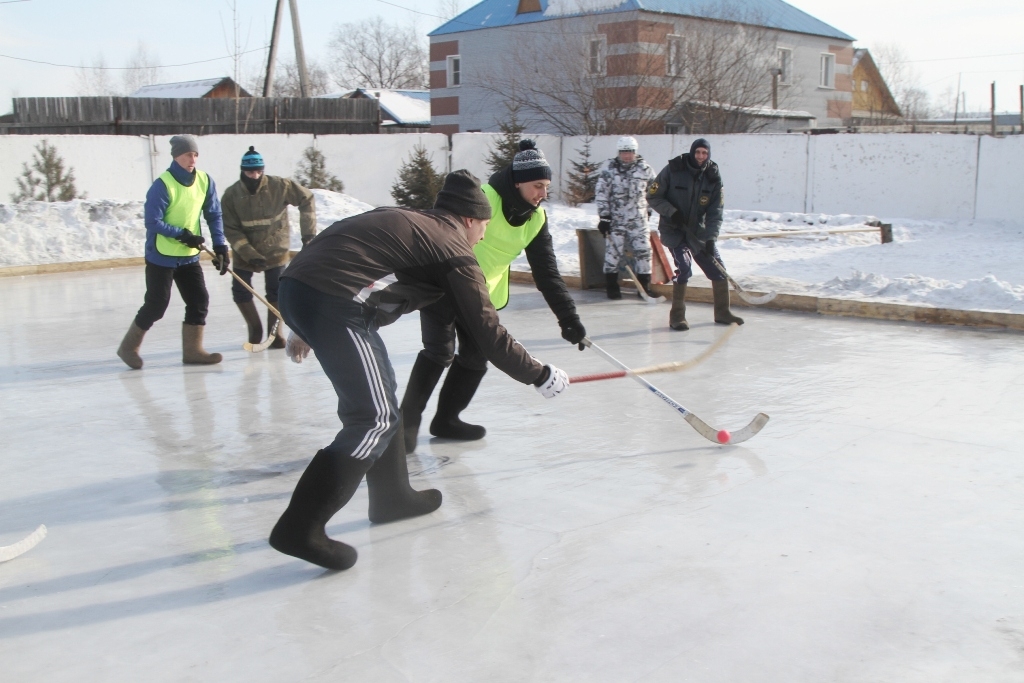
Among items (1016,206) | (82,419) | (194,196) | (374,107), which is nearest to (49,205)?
(194,196)

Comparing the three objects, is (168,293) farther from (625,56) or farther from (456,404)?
(625,56)

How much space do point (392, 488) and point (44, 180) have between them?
15739 millimetres

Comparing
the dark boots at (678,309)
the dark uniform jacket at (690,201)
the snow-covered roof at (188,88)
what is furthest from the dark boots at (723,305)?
the snow-covered roof at (188,88)

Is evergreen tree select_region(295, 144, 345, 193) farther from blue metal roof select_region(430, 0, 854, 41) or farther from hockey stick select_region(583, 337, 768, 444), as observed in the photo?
hockey stick select_region(583, 337, 768, 444)

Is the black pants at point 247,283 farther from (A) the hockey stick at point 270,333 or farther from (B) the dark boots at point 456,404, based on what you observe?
(B) the dark boots at point 456,404

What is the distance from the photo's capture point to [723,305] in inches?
322

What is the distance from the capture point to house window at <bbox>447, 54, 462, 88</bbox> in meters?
39.1

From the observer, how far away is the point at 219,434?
5.18m

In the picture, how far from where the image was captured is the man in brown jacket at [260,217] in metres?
7.16

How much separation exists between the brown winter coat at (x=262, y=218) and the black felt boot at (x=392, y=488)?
3.74 meters

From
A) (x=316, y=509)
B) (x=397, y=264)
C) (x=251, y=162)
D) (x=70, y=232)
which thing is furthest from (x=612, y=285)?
(x=70, y=232)

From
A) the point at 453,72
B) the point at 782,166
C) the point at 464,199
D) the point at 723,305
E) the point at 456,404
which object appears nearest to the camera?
the point at 464,199

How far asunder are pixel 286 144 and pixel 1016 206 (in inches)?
549

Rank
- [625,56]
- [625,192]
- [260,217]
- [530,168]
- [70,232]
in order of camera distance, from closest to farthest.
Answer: [530,168], [260,217], [625,192], [70,232], [625,56]
